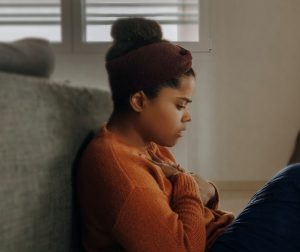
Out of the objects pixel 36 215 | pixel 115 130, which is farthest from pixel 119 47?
pixel 36 215

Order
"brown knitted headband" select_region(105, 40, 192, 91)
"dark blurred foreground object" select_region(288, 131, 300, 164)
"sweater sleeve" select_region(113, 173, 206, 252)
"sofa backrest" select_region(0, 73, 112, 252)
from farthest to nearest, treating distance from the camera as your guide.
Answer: "dark blurred foreground object" select_region(288, 131, 300, 164) → "brown knitted headband" select_region(105, 40, 192, 91) → "sweater sleeve" select_region(113, 173, 206, 252) → "sofa backrest" select_region(0, 73, 112, 252)

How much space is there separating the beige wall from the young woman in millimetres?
1478

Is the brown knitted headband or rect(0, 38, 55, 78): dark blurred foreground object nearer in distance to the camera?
rect(0, 38, 55, 78): dark blurred foreground object

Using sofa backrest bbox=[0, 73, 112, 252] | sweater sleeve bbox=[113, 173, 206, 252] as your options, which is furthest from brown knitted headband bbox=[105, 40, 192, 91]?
sweater sleeve bbox=[113, 173, 206, 252]

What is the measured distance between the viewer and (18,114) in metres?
0.75

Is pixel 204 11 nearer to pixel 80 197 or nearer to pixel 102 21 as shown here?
pixel 102 21

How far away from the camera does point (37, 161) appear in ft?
2.60

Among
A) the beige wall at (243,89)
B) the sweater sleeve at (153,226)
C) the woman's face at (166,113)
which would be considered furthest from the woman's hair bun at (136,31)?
the beige wall at (243,89)

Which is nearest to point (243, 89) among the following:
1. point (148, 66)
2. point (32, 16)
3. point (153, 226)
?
point (32, 16)

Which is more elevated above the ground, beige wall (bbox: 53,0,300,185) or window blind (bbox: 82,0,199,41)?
window blind (bbox: 82,0,199,41)

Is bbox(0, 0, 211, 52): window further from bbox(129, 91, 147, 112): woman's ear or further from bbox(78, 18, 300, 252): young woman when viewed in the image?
bbox(129, 91, 147, 112): woman's ear

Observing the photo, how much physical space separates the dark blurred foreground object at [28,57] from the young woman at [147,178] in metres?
0.15

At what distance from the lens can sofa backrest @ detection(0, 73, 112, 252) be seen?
71 centimetres

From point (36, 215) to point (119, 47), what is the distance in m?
0.41
